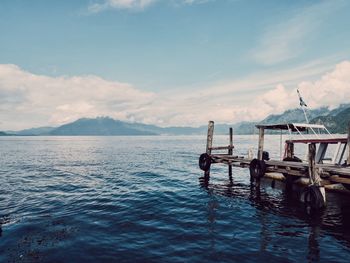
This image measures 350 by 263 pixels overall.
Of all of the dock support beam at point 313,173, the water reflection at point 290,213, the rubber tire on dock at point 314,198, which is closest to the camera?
the water reflection at point 290,213

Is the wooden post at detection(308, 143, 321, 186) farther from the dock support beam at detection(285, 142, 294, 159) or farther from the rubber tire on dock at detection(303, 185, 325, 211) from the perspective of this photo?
the dock support beam at detection(285, 142, 294, 159)

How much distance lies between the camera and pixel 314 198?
17.0 metres

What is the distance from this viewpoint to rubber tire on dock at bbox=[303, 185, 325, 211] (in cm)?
1683

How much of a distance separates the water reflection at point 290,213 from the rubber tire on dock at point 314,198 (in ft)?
1.66

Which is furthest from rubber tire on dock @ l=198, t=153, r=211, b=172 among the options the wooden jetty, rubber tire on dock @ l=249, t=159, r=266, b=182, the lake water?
rubber tire on dock @ l=249, t=159, r=266, b=182

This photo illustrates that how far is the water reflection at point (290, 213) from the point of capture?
43.9ft

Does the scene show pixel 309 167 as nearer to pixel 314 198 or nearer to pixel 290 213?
pixel 314 198

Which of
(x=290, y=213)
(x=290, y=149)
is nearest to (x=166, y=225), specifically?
(x=290, y=213)

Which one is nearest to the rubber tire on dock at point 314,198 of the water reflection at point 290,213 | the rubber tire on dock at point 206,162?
the water reflection at point 290,213

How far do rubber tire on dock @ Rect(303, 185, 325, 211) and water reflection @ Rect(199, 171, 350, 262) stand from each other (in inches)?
20.0

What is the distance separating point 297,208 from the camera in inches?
731

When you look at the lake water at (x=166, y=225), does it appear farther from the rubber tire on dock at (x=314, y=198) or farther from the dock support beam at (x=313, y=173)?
the dock support beam at (x=313, y=173)

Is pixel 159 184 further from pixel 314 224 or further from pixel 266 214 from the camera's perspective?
pixel 314 224

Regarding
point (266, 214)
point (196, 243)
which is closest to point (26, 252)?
point (196, 243)
